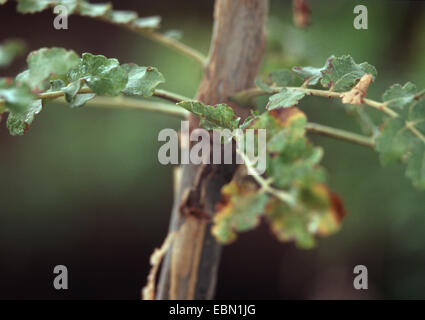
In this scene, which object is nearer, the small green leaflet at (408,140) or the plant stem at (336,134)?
the small green leaflet at (408,140)

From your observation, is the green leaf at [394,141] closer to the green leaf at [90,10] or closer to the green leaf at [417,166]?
the green leaf at [417,166]

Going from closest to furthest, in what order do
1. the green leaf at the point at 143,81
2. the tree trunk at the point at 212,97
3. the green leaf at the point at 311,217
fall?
1. the green leaf at the point at 311,217
2. the green leaf at the point at 143,81
3. the tree trunk at the point at 212,97

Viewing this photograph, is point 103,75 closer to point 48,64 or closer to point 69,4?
point 48,64

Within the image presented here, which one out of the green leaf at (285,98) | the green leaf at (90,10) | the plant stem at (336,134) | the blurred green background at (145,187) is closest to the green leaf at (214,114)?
the green leaf at (285,98)

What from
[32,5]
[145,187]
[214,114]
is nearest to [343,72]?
[214,114]

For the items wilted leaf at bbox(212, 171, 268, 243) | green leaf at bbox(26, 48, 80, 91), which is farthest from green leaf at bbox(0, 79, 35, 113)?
wilted leaf at bbox(212, 171, 268, 243)
